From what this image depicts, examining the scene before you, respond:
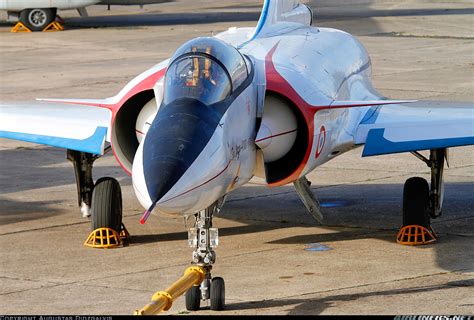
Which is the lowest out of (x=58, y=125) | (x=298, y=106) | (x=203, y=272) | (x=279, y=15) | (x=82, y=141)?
(x=203, y=272)

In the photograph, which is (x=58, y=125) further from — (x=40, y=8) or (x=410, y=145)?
(x=40, y=8)

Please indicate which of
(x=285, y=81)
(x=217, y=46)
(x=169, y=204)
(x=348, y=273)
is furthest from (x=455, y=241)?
(x=169, y=204)

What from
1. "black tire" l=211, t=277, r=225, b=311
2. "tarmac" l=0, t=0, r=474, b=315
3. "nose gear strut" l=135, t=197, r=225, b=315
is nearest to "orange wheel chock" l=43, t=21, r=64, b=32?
"tarmac" l=0, t=0, r=474, b=315

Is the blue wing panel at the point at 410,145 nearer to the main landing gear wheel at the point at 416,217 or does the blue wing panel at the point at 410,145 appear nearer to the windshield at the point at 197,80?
the main landing gear wheel at the point at 416,217

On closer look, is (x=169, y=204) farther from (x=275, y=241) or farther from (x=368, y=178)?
(x=368, y=178)

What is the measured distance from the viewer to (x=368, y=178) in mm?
17188

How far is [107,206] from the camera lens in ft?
43.9

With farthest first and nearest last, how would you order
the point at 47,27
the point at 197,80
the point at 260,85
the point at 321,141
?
the point at 47,27
the point at 321,141
the point at 260,85
the point at 197,80

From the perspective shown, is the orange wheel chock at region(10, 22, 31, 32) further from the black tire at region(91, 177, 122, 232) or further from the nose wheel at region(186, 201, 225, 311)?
the nose wheel at region(186, 201, 225, 311)

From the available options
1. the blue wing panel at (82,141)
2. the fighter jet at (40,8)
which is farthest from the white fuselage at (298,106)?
the fighter jet at (40,8)

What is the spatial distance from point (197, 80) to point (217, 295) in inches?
72.4

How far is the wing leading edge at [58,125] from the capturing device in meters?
13.4

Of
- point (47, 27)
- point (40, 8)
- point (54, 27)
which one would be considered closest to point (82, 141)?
point (40, 8)

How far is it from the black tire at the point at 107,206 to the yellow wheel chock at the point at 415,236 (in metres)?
3.08
